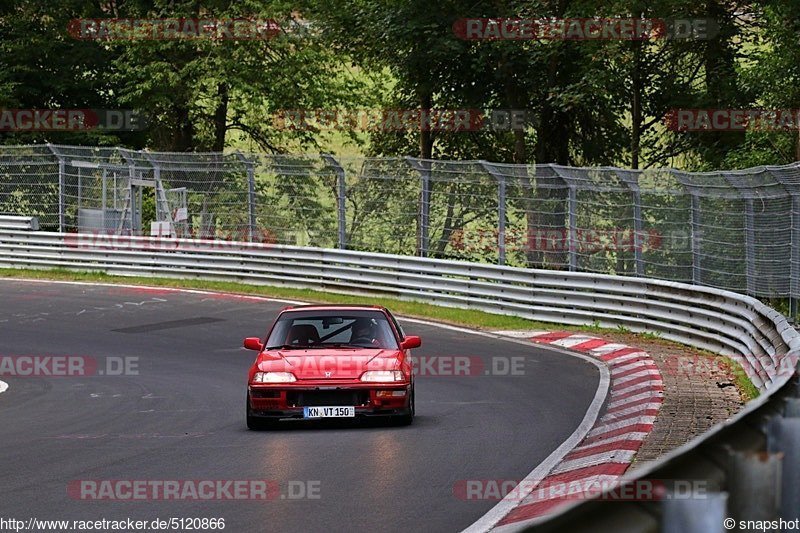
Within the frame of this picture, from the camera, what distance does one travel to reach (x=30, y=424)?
14.0 metres

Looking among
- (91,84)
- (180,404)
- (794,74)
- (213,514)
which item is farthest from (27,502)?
(91,84)

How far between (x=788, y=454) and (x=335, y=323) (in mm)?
10098

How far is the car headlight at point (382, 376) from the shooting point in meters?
13.4

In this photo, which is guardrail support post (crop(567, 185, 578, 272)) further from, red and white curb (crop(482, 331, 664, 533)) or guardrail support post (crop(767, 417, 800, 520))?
guardrail support post (crop(767, 417, 800, 520))

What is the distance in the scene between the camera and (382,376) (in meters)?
13.4

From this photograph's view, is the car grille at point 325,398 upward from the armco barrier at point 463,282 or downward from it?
downward

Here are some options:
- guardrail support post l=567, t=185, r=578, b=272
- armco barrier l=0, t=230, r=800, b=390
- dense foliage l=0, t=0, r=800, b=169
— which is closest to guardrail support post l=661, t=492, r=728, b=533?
armco barrier l=0, t=230, r=800, b=390

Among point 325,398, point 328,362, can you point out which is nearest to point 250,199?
point 328,362

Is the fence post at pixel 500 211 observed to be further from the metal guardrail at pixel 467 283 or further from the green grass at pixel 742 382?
the green grass at pixel 742 382

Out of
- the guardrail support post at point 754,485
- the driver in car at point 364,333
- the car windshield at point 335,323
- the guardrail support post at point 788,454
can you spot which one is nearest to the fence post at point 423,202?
the car windshield at point 335,323

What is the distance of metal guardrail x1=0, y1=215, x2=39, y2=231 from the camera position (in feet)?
109

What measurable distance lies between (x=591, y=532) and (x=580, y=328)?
69.1 feet

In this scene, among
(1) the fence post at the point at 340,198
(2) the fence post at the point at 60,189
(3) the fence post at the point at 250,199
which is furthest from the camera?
(2) the fence post at the point at 60,189

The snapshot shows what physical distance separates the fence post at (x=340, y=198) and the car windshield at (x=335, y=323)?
563 inches
